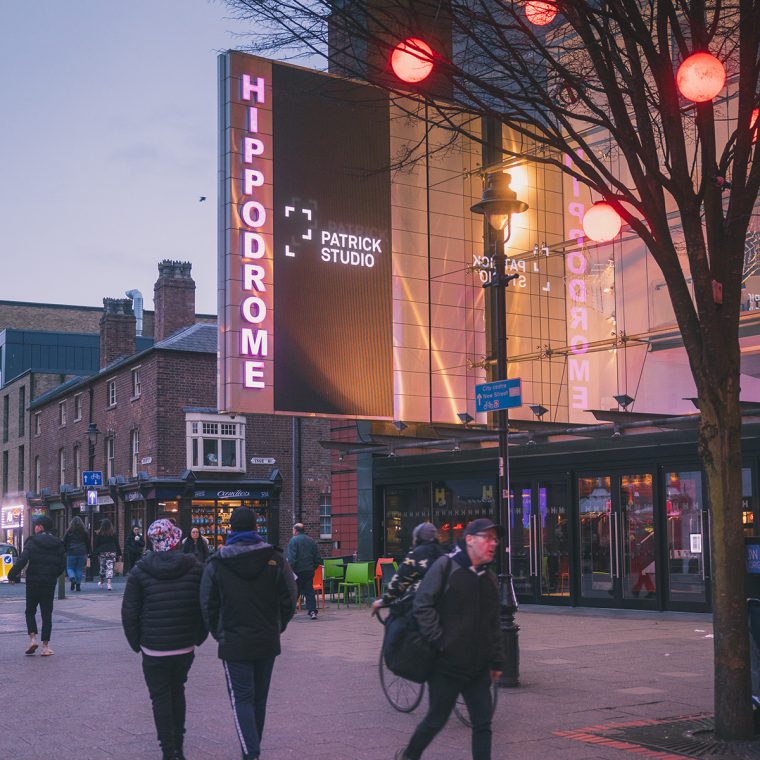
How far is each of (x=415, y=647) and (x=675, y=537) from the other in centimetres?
1444

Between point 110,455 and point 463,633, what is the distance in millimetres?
43405

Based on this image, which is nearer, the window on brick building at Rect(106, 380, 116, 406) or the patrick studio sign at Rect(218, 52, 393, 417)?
the patrick studio sign at Rect(218, 52, 393, 417)

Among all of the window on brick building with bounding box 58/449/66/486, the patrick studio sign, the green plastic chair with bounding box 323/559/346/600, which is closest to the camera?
the patrick studio sign

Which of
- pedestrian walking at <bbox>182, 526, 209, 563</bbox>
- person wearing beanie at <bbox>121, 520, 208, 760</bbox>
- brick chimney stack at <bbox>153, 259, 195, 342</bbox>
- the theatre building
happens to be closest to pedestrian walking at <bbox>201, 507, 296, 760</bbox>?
person wearing beanie at <bbox>121, 520, 208, 760</bbox>

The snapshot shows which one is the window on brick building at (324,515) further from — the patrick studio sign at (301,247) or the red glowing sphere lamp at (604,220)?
the red glowing sphere lamp at (604,220)

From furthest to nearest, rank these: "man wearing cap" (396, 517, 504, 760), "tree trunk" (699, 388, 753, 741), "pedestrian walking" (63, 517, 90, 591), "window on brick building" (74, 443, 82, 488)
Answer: "window on brick building" (74, 443, 82, 488) < "pedestrian walking" (63, 517, 90, 591) < "tree trunk" (699, 388, 753, 741) < "man wearing cap" (396, 517, 504, 760)

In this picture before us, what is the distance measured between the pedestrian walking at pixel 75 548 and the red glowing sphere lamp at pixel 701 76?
23.1 m

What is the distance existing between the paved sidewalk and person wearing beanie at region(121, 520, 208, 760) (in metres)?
0.74

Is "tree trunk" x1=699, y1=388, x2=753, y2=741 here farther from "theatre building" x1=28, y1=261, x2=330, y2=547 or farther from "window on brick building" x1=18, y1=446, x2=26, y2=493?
"window on brick building" x1=18, y1=446, x2=26, y2=493

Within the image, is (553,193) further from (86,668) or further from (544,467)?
(86,668)

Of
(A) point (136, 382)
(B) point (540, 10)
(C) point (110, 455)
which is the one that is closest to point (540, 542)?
(B) point (540, 10)

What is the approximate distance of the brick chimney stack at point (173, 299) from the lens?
157 feet

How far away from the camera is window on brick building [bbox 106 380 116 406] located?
48.3m

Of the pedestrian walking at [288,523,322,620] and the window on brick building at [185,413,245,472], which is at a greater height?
the window on brick building at [185,413,245,472]
